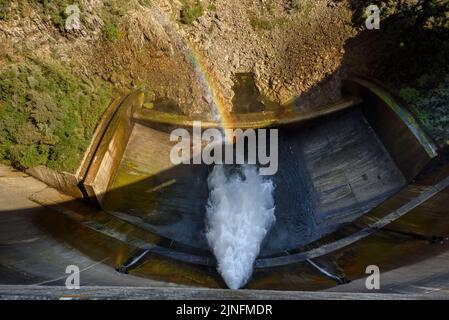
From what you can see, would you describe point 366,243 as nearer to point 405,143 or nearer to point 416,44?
point 405,143

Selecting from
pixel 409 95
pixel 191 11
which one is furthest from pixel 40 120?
pixel 409 95

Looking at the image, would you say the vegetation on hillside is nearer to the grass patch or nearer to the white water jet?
the white water jet

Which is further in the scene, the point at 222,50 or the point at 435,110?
the point at 222,50

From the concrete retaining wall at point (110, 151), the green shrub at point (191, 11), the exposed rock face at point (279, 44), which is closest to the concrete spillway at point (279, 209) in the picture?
the concrete retaining wall at point (110, 151)

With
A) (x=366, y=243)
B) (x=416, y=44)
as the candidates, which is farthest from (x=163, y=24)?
(x=366, y=243)

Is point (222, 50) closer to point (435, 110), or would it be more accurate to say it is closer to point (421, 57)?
point (421, 57)

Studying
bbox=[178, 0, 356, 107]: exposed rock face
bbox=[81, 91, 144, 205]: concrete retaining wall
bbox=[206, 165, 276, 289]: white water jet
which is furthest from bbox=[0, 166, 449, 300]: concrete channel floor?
bbox=[178, 0, 356, 107]: exposed rock face
